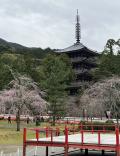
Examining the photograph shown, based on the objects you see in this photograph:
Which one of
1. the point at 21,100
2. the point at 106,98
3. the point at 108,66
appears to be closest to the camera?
the point at 21,100

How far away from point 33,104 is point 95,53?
1786 inches

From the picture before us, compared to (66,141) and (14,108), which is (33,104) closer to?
(14,108)

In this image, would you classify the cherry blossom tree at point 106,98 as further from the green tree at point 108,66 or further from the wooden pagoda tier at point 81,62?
the wooden pagoda tier at point 81,62

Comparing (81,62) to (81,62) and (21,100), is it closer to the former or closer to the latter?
(81,62)

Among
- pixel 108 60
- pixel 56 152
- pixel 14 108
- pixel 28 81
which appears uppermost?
pixel 108 60

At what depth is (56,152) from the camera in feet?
90.1

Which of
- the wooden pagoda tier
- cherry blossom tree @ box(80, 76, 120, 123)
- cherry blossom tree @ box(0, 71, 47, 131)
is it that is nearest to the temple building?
the wooden pagoda tier

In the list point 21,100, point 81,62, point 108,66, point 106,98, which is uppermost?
point 81,62

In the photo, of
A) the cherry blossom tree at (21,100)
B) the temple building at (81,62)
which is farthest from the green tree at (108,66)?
the cherry blossom tree at (21,100)

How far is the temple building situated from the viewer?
3288 inches

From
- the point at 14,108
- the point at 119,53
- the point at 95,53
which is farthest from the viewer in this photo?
the point at 95,53

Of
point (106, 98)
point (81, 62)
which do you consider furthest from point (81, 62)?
point (106, 98)

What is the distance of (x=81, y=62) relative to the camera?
289ft

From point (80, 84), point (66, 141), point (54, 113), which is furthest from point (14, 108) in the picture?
point (80, 84)
